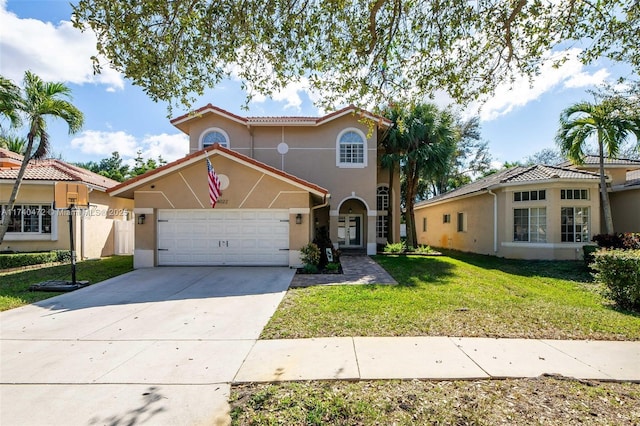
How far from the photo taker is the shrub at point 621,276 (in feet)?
24.4

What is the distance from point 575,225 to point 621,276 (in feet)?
31.8

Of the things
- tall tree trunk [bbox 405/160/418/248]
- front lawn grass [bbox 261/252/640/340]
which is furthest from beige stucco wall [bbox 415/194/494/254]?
front lawn grass [bbox 261/252/640/340]

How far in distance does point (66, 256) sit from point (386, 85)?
50.3 feet

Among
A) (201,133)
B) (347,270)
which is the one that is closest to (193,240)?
(347,270)

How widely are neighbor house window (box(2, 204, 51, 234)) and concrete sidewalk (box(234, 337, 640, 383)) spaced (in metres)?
15.3

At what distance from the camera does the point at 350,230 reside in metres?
22.1

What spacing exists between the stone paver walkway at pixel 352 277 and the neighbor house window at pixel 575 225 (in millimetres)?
9408

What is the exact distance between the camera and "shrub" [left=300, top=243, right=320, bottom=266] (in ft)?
42.3

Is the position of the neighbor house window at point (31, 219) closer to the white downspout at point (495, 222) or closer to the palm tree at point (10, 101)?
the palm tree at point (10, 101)

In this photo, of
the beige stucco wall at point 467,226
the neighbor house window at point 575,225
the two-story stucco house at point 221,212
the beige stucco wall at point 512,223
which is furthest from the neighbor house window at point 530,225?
the two-story stucco house at point 221,212

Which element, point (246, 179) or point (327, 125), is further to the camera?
point (327, 125)

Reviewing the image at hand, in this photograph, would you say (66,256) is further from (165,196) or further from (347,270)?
(347,270)

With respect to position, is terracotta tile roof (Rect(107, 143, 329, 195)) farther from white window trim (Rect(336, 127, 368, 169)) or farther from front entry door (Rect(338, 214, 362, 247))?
front entry door (Rect(338, 214, 362, 247))

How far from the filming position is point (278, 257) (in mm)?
13320
